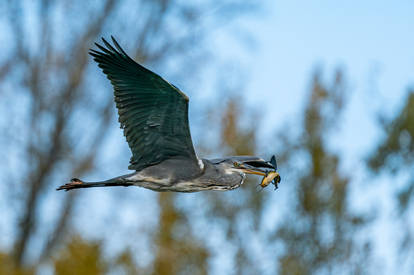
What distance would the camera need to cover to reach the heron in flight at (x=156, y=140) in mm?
5516

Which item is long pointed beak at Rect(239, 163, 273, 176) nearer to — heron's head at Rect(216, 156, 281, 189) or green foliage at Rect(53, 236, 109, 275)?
heron's head at Rect(216, 156, 281, 189)

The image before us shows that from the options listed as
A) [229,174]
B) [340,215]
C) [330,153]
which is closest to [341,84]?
[330,153]

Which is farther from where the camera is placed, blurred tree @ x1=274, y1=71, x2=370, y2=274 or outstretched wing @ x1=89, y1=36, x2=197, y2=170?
blurred tree @ x1=274, y1=71, x2=370, y2=274

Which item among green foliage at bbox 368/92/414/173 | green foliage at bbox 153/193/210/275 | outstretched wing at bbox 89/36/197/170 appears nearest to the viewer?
outstretched wing at bbox 89/36/197/170

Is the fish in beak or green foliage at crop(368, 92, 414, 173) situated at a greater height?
green foliage at crop(368, 92, 414, 173)

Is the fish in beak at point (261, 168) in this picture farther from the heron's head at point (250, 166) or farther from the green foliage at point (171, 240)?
the green foliage at point (171, 240)

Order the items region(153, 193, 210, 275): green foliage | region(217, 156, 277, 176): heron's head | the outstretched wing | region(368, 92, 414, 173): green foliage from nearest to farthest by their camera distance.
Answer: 1. the outstretched wing
2. region(217, 156, 277, 176): heron's head
3. region(153, 193, 210, 275): green foliage
4. region(368, 92, 414, 173): green foliage

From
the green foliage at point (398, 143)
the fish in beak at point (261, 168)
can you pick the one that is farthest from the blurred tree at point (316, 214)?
the fish in beak at point (261, 168)

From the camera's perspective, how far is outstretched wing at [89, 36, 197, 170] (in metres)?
5.51

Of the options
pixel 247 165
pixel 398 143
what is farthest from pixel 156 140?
pixel 398 143

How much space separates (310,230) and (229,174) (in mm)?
8853

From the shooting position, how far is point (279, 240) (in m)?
14.4

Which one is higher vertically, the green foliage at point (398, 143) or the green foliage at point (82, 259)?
the green foliage at point (398, 143)

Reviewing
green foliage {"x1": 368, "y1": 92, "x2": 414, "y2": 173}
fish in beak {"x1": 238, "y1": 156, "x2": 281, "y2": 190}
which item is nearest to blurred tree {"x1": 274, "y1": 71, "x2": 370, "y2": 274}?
green foliage {"x1": 368, "y1": 92, "x2": 414, "y2": 173}
